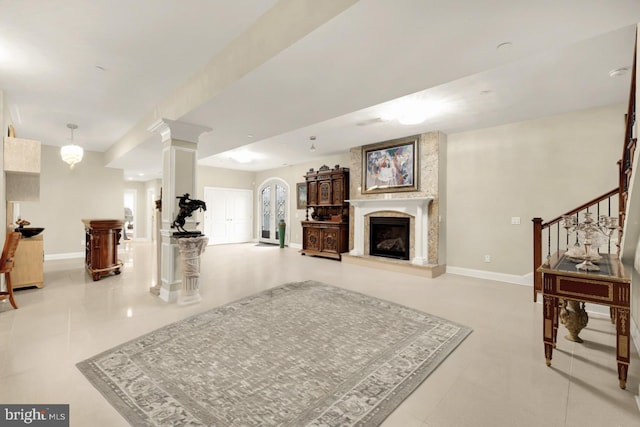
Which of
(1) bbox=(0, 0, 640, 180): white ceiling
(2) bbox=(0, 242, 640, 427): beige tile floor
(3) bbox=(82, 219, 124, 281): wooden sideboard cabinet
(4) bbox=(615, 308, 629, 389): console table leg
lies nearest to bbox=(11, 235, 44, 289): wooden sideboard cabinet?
(2) bbox=(0, 242, 640, 427): beige tile floor

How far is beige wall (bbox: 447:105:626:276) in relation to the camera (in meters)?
4.09

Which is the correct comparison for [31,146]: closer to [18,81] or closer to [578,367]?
[18,81]

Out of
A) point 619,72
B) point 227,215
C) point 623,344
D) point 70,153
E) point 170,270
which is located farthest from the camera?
point 227,215

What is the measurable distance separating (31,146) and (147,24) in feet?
10.1

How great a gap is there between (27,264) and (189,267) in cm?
268

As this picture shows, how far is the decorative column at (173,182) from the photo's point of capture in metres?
3.82

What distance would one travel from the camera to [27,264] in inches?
164

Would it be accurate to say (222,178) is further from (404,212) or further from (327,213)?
(404,212)

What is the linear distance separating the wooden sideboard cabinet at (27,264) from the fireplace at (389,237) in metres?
5.93

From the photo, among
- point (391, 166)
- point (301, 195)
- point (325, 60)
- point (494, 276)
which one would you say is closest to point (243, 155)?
point (301, 195)

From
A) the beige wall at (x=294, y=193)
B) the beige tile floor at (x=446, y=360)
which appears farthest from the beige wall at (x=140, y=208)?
the beige tile floor at (x=446, y=360)

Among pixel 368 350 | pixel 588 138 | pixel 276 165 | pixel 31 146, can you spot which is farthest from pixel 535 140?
pixel 31 146

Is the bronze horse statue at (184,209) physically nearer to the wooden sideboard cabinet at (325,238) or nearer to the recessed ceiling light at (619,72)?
the wooden sideboard cabinet at (325,238)

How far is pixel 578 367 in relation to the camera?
2207mm
